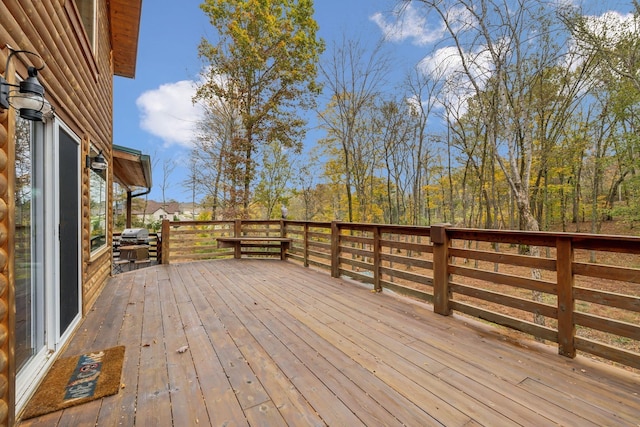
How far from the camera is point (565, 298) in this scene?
6.98 ft

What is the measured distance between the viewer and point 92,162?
3752 millimetres

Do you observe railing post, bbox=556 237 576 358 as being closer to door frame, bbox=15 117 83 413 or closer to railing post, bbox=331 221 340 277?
railing post, bbox=331 221 340 277

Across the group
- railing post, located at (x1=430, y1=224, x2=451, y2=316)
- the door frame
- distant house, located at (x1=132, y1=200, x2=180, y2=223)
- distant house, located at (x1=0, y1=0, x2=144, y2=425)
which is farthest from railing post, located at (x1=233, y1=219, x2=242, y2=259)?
distant house, located at (x1=132, y1=200, x2=180, y2=223)

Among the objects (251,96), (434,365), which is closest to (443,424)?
(434,365)

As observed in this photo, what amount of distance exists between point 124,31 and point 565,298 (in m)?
7.04

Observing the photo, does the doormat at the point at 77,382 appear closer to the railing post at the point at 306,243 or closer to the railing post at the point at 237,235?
the railing post at the point at 306,243

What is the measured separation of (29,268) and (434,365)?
2771 millimetres

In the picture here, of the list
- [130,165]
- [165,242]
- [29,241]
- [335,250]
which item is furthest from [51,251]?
[130,165]

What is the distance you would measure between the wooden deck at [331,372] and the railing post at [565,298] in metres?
0.11

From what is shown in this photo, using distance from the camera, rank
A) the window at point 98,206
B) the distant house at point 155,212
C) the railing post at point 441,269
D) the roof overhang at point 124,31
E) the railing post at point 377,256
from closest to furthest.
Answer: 1. the railing post at point 441,269
2. the window at point 98,206
3. the railing post at point 377,256
4. the roof overhang at point 124,31
5. the distant house at point 155,212

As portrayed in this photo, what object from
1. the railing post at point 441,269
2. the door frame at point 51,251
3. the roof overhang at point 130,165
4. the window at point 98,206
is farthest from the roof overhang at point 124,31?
the railing post at point 441,269

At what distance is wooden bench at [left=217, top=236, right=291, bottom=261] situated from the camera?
20.8ft

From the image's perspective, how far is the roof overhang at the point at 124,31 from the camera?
456cm

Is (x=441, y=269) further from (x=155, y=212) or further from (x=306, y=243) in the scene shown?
(x=155, y=212)
